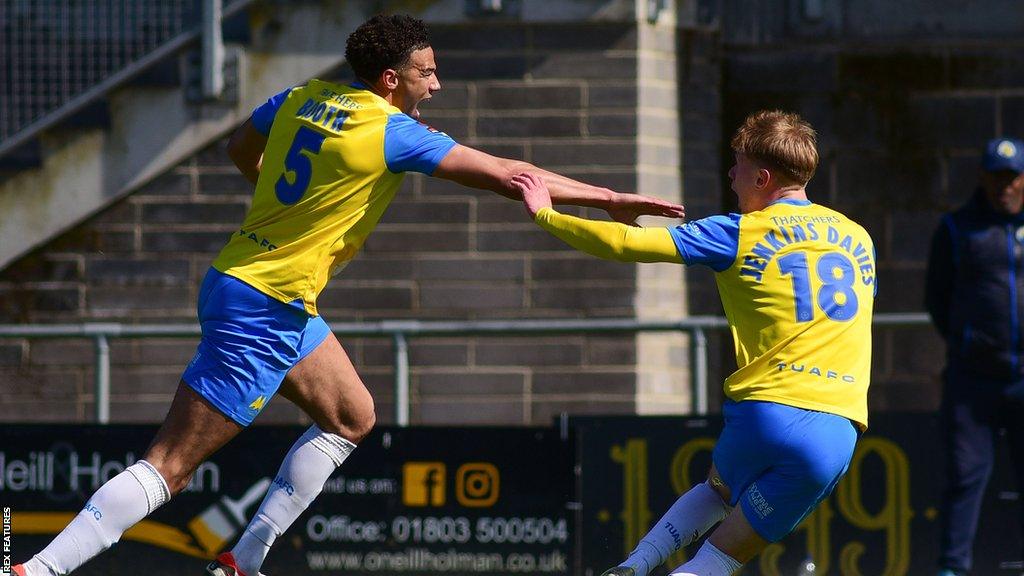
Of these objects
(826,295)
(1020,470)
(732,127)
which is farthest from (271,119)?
(732,127)

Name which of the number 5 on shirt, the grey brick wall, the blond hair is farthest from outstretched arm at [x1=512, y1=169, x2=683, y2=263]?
the grey brick wall

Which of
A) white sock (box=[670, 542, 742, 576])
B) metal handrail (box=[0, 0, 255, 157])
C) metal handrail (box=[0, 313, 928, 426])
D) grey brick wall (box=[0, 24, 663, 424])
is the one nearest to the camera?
white sock (box=[670, 542, 742, 576])

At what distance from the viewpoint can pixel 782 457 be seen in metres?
5.50

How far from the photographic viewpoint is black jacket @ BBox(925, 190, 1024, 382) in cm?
837

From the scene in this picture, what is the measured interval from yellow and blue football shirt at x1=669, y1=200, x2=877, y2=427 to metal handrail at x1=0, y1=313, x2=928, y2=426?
12.2ft

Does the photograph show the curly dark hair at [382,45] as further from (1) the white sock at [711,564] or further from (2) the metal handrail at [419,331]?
(2) the metal handrail at [419,331]

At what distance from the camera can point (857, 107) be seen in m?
11.7

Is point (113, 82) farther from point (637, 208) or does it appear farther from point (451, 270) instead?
point (637, 208)

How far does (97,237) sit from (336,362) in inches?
214

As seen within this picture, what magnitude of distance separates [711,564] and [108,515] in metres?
1.96

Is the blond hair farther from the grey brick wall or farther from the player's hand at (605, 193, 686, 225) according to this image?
the grey brick wall

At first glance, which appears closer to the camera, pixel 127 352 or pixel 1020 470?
pixel 1020 470

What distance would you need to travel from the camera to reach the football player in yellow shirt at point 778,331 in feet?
18.1

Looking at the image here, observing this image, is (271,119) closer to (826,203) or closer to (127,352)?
(127,352)
